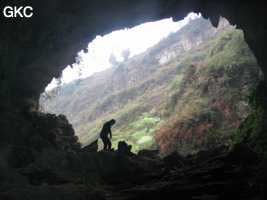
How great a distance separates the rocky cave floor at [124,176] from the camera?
568 cm

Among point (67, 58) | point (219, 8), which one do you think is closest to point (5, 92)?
point (67, 58)

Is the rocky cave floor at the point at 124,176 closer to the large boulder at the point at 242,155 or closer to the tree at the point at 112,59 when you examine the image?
the large boulder at the point at 242,155

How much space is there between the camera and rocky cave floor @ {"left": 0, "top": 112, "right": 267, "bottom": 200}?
5676 millimetres

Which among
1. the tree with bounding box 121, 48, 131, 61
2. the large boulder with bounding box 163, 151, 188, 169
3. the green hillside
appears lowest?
the large boulder with bounding box 163, 151, 188, 169

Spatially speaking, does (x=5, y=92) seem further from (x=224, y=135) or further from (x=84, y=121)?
(x=84, y=121)

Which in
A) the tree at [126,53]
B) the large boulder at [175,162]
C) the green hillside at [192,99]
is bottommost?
the large boulder at [175,162]

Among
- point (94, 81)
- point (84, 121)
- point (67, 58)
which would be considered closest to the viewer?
point (67, 58)

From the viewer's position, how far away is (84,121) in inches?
2633

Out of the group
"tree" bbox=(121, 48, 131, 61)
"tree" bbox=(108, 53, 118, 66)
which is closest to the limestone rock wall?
"tree" bbox=(121, 48, 131, 61)

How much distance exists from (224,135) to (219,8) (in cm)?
1067

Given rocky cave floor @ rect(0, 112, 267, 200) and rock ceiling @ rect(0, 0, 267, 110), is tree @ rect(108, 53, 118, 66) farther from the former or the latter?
rocky cave floor @ rect(0, 112, 267, 200)

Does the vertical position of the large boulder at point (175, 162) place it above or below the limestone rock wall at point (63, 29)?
below

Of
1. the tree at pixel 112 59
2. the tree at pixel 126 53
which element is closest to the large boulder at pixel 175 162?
the tree at pixel 126 53

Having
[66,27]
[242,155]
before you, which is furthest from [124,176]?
[66,27]
